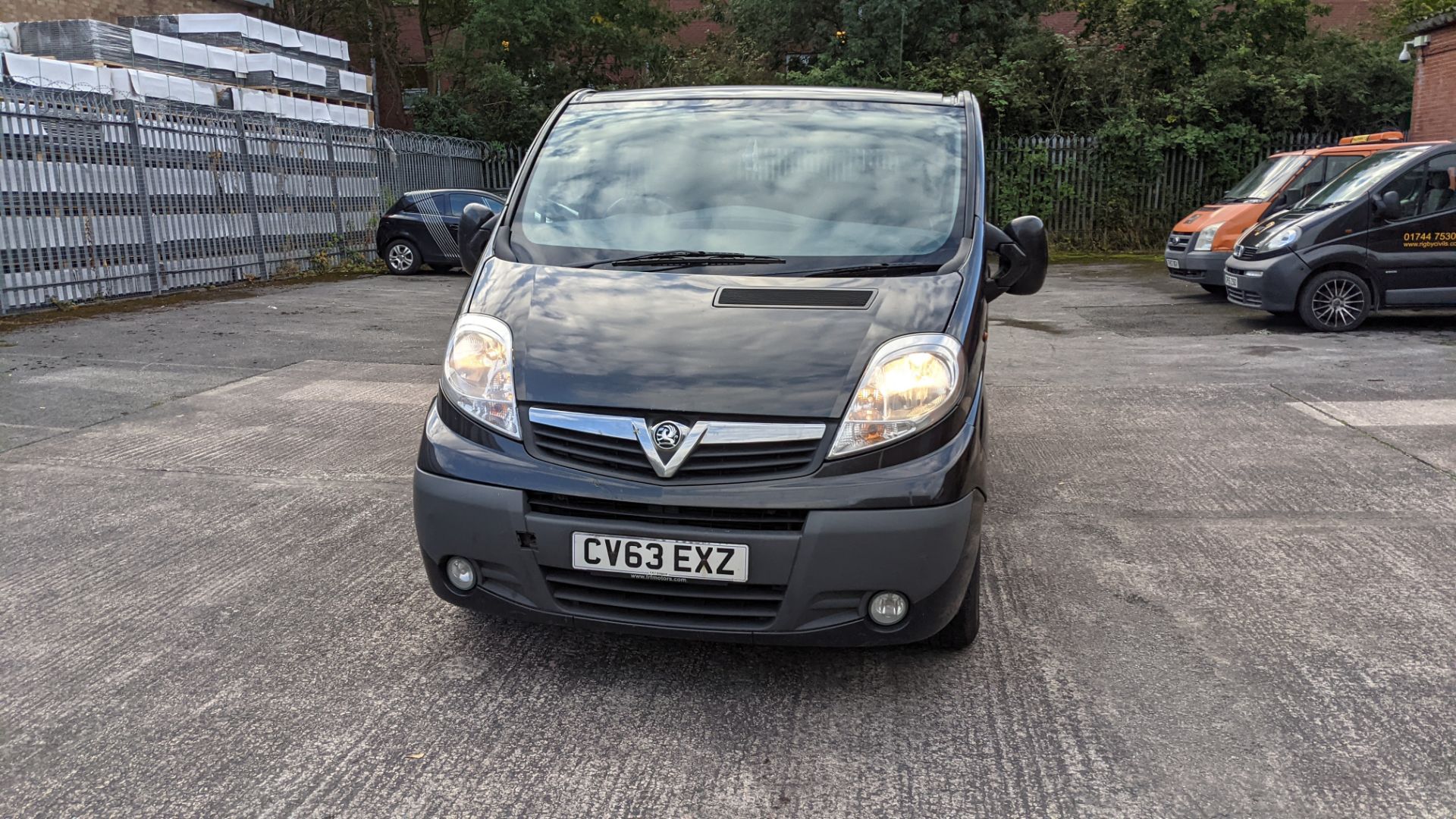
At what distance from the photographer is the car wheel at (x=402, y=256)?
59.3 feet

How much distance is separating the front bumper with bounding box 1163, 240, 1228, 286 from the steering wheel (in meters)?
10.7

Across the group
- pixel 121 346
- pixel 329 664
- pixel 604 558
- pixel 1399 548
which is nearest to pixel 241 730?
pixel 329 664

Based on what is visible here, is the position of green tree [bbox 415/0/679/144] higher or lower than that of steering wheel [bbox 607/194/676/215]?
higher

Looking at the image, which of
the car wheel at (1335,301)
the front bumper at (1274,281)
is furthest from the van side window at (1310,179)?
the car wheel at (1335,301)

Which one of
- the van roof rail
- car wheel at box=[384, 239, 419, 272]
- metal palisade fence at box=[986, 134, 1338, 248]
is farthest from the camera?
metal palisade fence at box=[986, 134, 1338, 248]

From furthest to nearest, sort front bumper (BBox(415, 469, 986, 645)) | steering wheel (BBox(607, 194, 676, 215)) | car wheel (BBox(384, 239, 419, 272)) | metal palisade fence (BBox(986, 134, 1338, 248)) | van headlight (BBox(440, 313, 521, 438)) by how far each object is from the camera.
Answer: metal palisade fence (BBox(986, 134, 1338, 248))
car wheel (BBox(384, 239, 419, 272))
steering wheel (BBox(607, 194, 676, 215))
van headlight (BBox(440, 313, 521, 438))
front bumper (BBox(415, 469, 986, 645))

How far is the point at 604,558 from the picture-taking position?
305 centimetres

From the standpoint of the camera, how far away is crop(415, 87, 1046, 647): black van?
3010mm

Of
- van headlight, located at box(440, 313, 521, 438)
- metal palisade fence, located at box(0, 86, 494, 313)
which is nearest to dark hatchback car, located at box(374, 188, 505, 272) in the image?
metal palisade fence, located at box(0, 86, 494, 313)

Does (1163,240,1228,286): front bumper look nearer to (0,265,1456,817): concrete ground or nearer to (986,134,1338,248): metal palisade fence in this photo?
(0,265,1456,817): concrete ground

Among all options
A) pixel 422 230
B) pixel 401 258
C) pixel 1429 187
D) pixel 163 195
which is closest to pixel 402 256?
pixel 401 258

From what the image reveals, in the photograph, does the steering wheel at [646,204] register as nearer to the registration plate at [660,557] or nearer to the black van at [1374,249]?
the registration plate at [660,557]

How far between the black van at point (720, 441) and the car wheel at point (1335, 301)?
8.37 meters

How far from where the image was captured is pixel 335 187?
59.9ft
